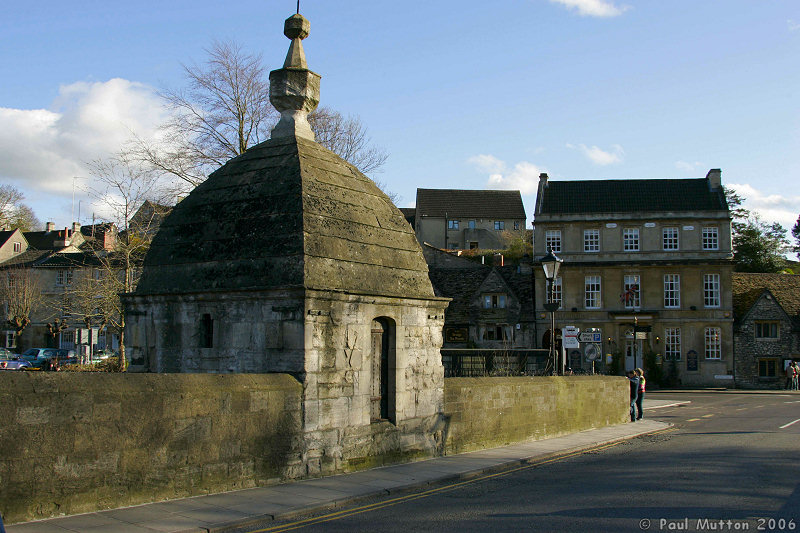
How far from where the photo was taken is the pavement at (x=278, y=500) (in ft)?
25.4

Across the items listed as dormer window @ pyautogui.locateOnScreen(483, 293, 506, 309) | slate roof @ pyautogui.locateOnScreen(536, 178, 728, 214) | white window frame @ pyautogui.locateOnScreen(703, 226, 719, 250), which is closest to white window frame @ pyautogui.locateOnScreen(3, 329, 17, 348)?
dormer window @ pyautogui.locateOnScreen(483, 293, 506, 309)

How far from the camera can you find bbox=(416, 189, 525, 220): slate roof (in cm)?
8294

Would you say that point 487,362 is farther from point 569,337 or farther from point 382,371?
point 382,371

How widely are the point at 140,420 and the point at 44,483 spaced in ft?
4.09

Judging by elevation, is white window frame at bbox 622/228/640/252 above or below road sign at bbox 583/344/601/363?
above

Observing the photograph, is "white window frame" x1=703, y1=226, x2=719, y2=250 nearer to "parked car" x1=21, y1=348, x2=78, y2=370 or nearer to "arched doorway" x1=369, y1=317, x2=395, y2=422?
"parked car" x1=21, y1=348, x2=78, y2=370

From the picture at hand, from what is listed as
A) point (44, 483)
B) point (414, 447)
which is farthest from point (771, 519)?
point (44, 483)

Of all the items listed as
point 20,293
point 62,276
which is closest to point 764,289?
point 20,293

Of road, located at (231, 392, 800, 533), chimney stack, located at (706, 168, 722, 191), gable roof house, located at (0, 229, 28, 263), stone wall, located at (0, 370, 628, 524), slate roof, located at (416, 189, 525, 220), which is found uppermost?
slate roof, located at (416, 189, 525, 220)

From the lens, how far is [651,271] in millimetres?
48781

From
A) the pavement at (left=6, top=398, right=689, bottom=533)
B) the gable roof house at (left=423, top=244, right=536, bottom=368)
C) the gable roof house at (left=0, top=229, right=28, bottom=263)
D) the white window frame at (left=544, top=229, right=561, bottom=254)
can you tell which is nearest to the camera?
the pavement at (left=6, top=398, right=689, bottom=533)

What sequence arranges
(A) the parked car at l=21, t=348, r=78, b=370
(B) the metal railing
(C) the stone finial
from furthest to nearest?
(A) the parked car at l=21, t=348, r=78, b=370
(B) the metal railing
(C) the stone finial

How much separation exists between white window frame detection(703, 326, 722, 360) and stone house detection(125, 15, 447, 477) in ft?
130

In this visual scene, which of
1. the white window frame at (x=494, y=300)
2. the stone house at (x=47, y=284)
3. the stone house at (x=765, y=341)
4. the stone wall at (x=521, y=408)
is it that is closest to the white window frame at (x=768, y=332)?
the stone house at (x=765, y=341)
